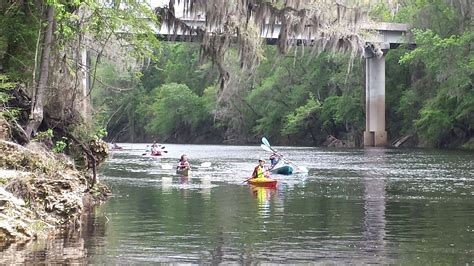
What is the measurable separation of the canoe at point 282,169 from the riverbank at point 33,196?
18944 mm

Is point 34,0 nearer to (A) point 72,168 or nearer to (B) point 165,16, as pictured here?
(A) point 72,168

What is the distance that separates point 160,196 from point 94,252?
1165 centimetres

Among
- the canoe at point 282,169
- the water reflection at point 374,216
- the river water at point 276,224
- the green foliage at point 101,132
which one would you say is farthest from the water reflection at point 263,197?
the canoe at point 282,169

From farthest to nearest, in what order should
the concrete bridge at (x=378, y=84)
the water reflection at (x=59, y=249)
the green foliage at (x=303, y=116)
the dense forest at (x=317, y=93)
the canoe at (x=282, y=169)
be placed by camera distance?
the green foliage at (x=303, y=116) → the concrete bridge at (x=378, y=84) → the dense forest at (x=317, y=93) → the canoe at (x=282, y=169) → the water reflection at (x=59, y=249)

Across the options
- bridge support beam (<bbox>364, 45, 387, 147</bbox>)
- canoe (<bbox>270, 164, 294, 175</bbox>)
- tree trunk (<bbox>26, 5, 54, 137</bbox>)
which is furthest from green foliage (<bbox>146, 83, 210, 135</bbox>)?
tree trunk (<bbox>26, 5, 54, 137</bbox>)

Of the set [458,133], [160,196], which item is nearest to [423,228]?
[160,196]

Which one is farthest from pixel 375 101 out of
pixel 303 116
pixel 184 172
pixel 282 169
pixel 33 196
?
pixel 33 196

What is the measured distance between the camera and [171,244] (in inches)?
630

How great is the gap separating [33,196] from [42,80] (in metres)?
4.13

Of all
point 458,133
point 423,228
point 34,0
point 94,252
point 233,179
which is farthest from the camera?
point 458,133

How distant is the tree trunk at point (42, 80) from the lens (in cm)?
2064

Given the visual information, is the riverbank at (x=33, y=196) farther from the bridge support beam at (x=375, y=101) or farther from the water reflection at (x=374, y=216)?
the bridge support beam at (x=375, y=101)

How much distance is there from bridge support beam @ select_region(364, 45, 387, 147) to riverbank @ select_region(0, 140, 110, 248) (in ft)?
178

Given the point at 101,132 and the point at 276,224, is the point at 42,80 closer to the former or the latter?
the point at 101,132
